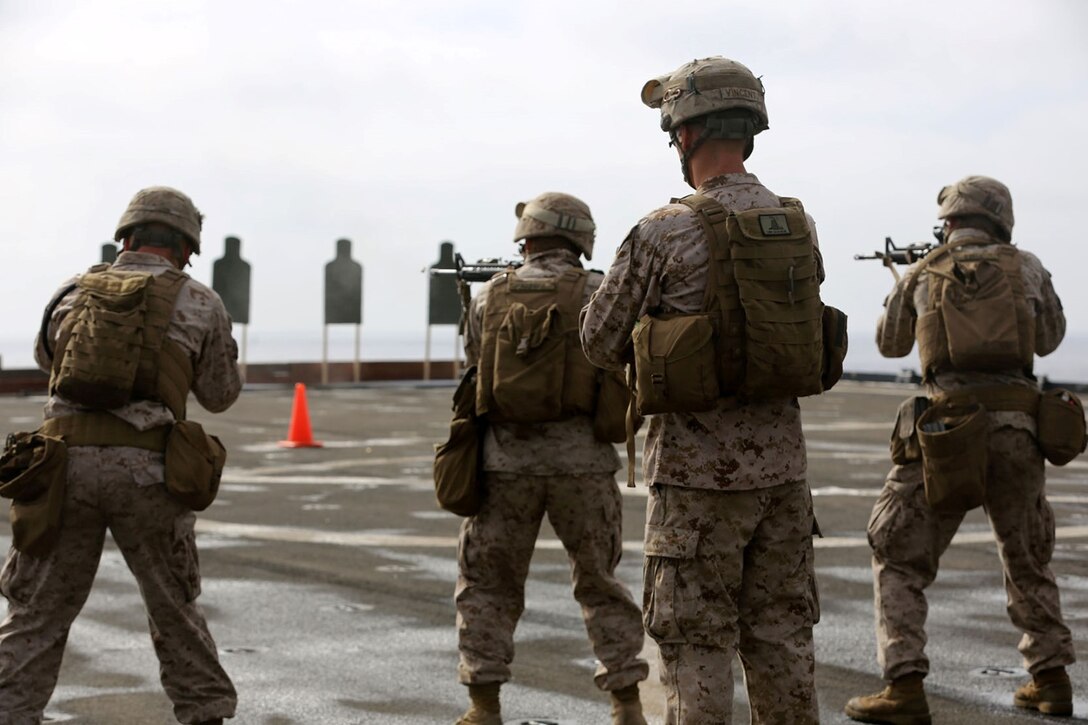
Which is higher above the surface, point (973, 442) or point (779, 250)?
point (779, 250)

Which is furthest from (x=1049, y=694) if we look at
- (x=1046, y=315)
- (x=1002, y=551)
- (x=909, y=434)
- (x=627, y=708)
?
(x=627, y=708)

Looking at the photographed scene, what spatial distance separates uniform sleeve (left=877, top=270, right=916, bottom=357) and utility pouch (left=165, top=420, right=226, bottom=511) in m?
2.96

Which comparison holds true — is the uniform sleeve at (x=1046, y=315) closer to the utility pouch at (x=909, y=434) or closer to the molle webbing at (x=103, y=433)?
the utility pouch at (x=909, y=434)

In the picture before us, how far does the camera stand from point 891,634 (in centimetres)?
666

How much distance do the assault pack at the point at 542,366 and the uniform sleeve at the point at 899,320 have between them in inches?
51.0

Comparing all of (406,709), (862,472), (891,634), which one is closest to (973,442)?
(891,634)

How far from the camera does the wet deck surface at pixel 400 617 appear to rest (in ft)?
22.2

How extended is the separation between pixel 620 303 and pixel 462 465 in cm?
171

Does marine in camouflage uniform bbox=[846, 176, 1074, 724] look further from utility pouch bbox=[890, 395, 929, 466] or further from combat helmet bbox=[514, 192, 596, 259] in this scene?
combat helmet bbox=[514, 192, 596, 259]

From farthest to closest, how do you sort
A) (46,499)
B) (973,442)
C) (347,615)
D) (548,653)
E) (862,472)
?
(862,472)
(347,615)
(548,653)
(973,442)
(46,499)

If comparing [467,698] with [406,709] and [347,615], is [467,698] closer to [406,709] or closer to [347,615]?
[406,709]

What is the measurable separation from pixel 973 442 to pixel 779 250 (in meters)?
2.20

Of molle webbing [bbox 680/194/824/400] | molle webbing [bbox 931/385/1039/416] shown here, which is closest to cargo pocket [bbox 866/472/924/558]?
molle webbing [bbox 931/385/1039/416]

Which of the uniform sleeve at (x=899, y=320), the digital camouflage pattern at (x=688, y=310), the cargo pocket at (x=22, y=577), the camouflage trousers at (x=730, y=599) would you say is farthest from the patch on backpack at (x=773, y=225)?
the cargo pocket at (x=22, y=577)
